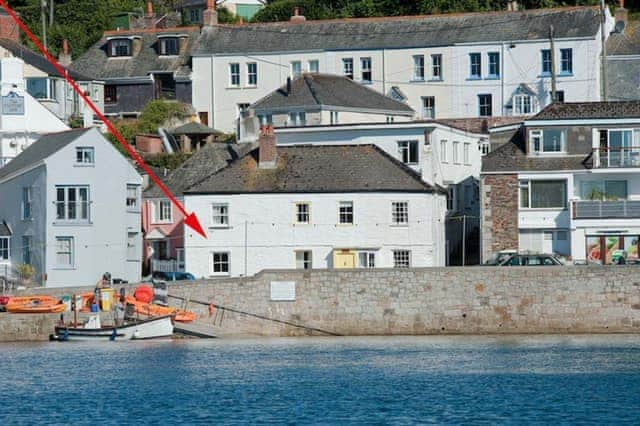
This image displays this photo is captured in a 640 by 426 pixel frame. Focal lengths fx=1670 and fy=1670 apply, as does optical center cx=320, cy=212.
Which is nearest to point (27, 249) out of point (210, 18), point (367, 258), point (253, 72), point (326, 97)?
point (367, 258)

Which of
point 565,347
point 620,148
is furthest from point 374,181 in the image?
point 565,347

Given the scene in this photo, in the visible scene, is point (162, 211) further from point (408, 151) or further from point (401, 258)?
point (401, 258)

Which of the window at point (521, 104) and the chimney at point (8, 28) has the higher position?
the chimney at point (8, 28)

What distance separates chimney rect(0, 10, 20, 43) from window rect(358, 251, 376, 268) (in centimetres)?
4081

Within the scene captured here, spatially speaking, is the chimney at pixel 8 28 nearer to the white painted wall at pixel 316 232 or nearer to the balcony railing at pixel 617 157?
the white painted wall at pixel 316 232

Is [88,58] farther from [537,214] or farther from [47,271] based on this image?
[537,214]

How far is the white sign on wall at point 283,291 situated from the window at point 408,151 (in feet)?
57.8

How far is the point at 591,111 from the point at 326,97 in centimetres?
2056

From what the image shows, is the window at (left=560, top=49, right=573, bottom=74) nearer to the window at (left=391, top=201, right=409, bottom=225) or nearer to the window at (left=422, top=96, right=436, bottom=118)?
the window at (left=422, top=96, right=436, bottom=118)

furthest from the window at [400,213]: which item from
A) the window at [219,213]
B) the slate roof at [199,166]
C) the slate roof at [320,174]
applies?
the slate roof at [199,166]

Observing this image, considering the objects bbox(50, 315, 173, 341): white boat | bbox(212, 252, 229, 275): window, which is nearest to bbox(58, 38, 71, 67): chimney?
bbox(212, 252, 229, 275): window

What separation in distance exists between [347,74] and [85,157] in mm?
29422

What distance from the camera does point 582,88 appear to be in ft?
332

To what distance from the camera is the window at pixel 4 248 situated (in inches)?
3120
